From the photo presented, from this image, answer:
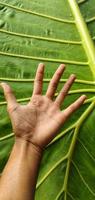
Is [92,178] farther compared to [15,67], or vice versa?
[15,67]

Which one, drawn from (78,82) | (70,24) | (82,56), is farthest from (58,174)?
(70,24)

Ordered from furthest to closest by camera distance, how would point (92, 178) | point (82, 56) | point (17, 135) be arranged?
point (82, 56) → point (92, 178) → point (17, 135)

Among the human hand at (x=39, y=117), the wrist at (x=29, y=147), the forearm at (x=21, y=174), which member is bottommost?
the forearm at (x=21, y=174)

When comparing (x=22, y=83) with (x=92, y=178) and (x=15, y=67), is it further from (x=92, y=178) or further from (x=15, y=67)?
(x=92, y=178)

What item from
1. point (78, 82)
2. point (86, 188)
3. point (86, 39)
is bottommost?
point (86, 188)

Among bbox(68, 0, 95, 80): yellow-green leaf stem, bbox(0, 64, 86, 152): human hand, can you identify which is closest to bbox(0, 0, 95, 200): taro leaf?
bbox(68, 0, 95, 80): yellow-green leaf stem

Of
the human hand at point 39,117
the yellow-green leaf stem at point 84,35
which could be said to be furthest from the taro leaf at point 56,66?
the human hand at point 39,117

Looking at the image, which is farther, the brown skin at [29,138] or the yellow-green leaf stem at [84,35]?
the yellow-green leaf stem at [84,35]

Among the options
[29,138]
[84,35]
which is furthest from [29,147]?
[84,35]

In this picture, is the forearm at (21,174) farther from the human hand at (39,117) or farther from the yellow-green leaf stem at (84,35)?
the yellow-green leaf stem at (84,35)
